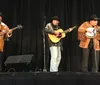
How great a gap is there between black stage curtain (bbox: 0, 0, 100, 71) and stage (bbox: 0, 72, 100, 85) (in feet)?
6.97

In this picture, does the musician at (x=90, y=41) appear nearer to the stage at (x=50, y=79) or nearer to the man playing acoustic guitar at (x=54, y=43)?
A: the man playing acoustic guitar at (x=54, y=43)

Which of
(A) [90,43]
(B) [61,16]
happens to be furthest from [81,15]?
(A) [90,43]

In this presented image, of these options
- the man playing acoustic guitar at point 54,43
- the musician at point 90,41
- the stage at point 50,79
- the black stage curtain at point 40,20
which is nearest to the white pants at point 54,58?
the man playing acoustic guitar at point 54,43

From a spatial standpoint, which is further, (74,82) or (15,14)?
(15,14)

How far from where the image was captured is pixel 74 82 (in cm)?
632

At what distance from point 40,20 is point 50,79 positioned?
2.70m

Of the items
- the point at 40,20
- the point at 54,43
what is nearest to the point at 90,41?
the point at 54,43

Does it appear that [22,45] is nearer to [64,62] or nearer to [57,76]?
[64,62]

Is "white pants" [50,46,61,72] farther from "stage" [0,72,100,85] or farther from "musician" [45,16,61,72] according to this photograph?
"stage" [0,72,100,85]

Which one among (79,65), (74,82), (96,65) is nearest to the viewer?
(74,82)

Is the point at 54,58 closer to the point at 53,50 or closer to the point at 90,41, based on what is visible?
the point at 53,50

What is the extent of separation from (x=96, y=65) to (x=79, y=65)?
0.93m

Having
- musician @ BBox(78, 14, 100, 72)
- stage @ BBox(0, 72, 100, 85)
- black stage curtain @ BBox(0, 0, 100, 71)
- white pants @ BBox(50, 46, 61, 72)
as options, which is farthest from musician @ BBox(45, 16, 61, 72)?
stage @ BBox(0, 72, 100, 85)

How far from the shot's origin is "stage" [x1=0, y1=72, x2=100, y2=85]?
6.32m
